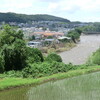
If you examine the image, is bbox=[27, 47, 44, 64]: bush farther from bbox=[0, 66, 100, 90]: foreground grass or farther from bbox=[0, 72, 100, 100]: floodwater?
bbox=[0, 72, 100, 100]: floodwater

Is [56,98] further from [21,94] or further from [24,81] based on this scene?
[24,81]

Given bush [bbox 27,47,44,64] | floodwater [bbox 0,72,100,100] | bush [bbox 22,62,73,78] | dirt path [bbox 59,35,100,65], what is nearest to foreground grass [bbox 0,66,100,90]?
floodwater [bbox 0,72,100,100]

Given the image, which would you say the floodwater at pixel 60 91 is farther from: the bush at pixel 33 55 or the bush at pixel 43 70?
the bush at pixel 33 55

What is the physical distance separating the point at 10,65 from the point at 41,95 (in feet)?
32.9

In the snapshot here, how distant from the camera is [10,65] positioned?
28.5m

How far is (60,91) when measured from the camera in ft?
68.5

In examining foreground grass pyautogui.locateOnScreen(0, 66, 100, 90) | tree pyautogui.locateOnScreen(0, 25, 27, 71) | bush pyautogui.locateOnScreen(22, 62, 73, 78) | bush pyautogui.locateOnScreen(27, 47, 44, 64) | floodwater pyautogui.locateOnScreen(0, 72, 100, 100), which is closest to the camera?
floodwater pyautogui.locateOnScreen(0, 72, 100, 100)

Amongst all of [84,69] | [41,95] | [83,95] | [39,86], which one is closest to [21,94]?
[41,95]

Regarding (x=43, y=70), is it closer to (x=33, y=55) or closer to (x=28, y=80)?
(x=28, y=80)

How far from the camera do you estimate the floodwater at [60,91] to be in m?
18.8

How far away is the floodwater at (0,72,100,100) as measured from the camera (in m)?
18.8

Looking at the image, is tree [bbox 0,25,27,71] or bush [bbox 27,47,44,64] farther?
bush [bbox 27,47,44,64]

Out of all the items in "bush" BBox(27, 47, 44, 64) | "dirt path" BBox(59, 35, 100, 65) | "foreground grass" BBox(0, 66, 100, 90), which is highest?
"bush" BBox(27, 47, 44, 64)

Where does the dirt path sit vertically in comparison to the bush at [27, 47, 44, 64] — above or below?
below
